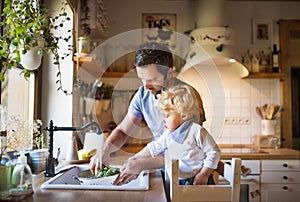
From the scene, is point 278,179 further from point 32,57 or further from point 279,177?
point 32,57

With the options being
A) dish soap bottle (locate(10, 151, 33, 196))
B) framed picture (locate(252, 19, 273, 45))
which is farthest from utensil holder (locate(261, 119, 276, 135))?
dish soap bottle (locate(10, 151, 33, 196))

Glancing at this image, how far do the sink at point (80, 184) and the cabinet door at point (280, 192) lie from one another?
2.26 feet

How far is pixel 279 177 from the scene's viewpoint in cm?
170

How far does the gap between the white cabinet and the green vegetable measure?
2.43 feet

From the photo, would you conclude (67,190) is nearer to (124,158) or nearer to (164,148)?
(164,148)

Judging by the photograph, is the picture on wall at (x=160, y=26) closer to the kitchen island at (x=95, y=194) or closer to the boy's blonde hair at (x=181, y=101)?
the boy's blonde hair at (x=181, y=101)

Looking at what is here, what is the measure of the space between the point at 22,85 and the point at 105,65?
783 mm

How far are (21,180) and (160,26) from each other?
1574 millimetres

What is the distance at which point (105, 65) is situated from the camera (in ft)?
6.49

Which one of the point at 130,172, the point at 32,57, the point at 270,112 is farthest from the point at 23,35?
the point at 270,112

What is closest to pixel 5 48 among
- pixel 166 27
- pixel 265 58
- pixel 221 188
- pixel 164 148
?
pixel 164 148

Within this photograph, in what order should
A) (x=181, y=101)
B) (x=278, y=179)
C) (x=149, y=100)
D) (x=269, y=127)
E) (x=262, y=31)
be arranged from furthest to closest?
(x=262, y=31)
(x=269, y=127)
(x=278, y=179)
(x=149, y=100)
(x=181, y=101)

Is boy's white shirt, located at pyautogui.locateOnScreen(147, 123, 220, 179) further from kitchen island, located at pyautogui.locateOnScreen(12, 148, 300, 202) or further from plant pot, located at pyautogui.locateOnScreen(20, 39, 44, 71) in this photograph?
plant pot, located at pyautogui.locateOnScreen(20, 39, 44, 71)

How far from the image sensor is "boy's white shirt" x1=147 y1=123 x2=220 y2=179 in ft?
3.17
